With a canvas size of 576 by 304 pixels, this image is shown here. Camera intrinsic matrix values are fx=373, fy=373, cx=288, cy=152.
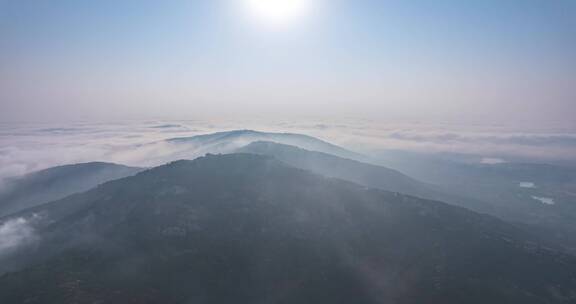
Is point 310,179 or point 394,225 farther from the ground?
point 310,179

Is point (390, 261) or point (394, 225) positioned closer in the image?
point (390, 261)

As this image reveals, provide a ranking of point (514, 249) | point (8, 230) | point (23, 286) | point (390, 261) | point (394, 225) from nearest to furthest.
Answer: point (23, 286) < point (390, 261) < point (514, 249) < point (394, 225) < point (8, 230)

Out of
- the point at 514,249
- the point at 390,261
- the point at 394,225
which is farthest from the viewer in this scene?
the point at 394,225

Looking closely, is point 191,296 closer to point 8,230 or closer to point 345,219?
point 345,219

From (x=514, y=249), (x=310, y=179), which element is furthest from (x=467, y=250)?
(x=310, y=179)

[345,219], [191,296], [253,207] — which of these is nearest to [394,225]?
[345,219]

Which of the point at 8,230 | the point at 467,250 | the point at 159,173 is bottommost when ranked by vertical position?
the point at 8,230
